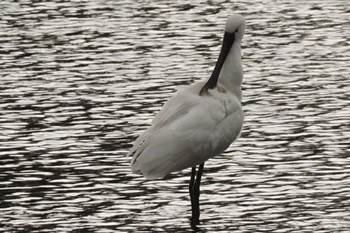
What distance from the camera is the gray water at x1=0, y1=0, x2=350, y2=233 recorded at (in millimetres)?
11156

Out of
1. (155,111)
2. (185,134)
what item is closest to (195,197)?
(185,134)

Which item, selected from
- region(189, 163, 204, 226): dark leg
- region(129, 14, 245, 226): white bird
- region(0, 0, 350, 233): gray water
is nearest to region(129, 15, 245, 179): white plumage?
region(129, 14, 245, 226): white bird

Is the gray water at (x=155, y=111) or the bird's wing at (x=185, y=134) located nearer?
the bird's wing at (x=185, y=134)

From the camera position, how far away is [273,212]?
11.0 m

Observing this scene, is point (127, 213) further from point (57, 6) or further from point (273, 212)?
point (57, 6)

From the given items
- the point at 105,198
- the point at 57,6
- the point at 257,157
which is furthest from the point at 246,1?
the point at 105,198

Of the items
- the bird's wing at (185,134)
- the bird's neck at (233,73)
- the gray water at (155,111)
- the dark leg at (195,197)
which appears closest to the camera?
the bird's wing at (185,134)

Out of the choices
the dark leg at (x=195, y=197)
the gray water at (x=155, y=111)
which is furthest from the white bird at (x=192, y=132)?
the gray water at (x=155, y=111)

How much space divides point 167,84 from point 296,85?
5.47ft

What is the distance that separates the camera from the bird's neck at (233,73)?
11.3 meters

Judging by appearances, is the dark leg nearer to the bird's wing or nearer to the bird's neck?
the bird's wing

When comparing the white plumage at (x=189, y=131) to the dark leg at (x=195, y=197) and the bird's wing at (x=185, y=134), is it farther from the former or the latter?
the dark leg at (x=195, y=197)

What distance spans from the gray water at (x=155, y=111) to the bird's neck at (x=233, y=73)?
3.28ft

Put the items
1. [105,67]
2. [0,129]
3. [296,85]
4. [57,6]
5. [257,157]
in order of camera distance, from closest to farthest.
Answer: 1. [257,157]
2. [0,129]
3. [296,85]
4. [105,67]
5. [57,6]
